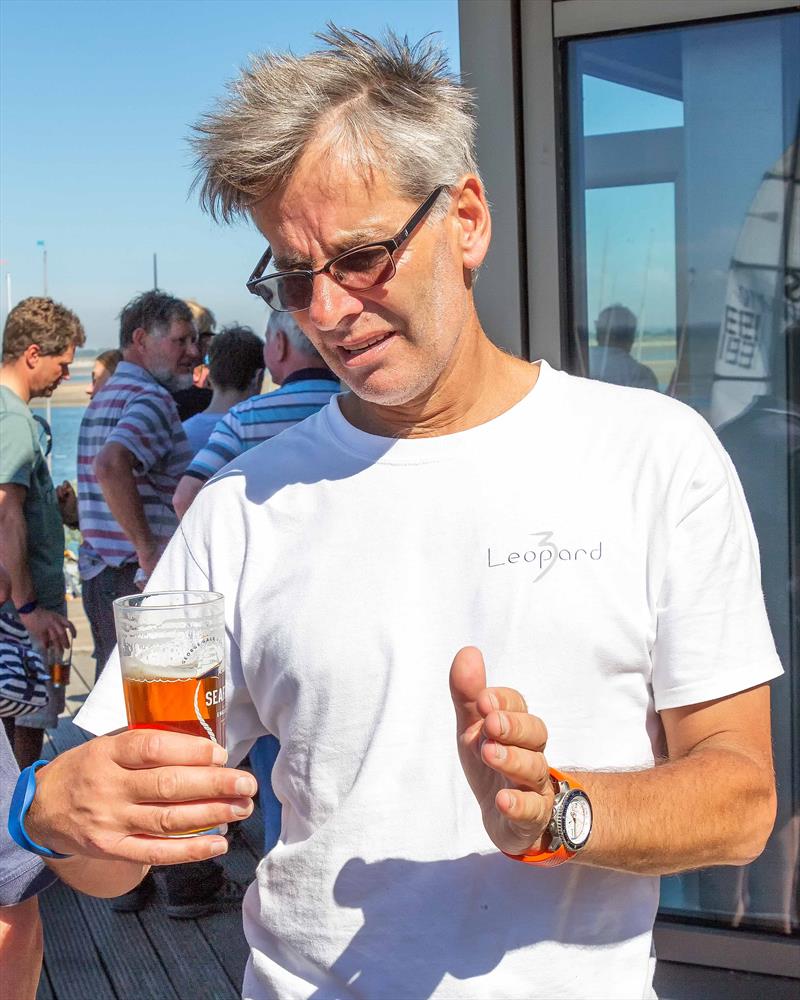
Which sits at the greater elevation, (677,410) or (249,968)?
(677,410)

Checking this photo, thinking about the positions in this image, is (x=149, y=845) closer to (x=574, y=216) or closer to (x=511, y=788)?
(x=511, y=788)

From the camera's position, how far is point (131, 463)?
15.6 feet

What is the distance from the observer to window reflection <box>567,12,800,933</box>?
3131 millimetres

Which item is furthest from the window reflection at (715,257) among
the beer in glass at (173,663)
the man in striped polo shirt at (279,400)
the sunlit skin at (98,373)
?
the sunlit skin at (98,373)

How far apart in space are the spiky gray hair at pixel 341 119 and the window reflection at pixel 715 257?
179 cm

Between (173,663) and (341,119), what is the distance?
2.41 ft

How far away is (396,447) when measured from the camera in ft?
5.14

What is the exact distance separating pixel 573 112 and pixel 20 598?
2.77 metres

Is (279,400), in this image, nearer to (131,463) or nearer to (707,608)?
(131,463)

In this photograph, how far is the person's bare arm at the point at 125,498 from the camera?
4660 millimetres

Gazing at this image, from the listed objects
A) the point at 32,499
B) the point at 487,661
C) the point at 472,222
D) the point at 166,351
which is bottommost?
the point at 32,499

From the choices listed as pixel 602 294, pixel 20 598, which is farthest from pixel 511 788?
pixel 20 598

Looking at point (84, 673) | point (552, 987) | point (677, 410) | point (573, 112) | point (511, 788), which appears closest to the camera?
point (511, 788)

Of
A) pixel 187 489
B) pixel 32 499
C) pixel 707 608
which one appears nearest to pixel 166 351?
pixel 32 499
